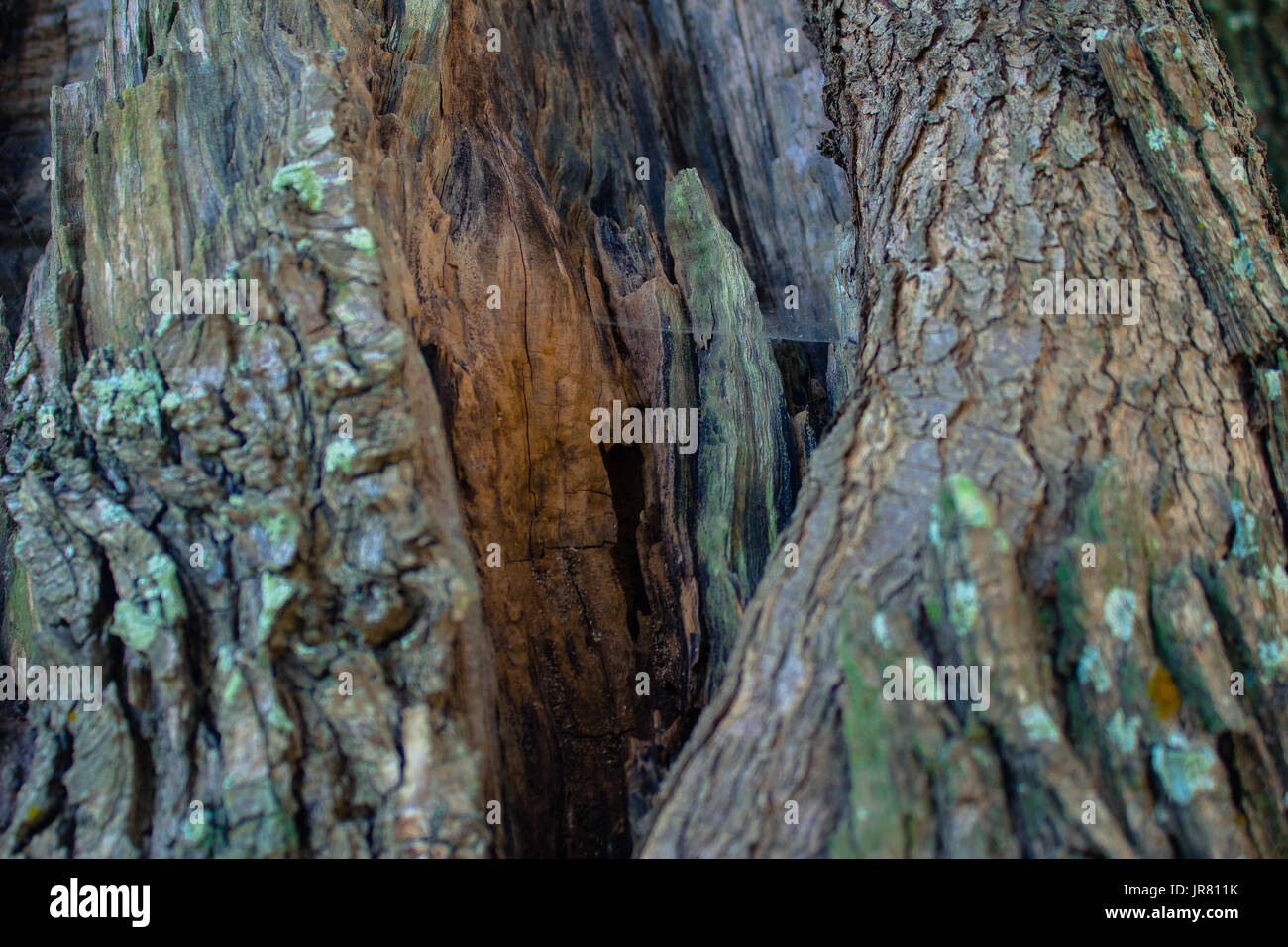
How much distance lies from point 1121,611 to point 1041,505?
0.27m

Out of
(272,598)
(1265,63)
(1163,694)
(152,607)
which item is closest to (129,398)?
(152,607)

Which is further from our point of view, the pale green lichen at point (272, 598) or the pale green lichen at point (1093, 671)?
the pale green lichen at point (272, 598)

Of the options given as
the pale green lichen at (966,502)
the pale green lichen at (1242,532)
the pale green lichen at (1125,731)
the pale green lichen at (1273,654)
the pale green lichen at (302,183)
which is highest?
the pale green lichen at (302,183)

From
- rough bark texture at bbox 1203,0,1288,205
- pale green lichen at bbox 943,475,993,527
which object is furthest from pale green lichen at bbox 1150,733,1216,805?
rough bark texture at bbox 1203,0,1288,205

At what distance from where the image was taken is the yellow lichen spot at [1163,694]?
1.83 meters

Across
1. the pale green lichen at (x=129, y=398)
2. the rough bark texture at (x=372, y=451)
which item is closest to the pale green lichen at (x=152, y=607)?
the rough bark texture at (x=372, y=451)

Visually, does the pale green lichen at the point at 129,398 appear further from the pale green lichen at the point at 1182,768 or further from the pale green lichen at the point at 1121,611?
the pale green lichen at the point at 1182,768

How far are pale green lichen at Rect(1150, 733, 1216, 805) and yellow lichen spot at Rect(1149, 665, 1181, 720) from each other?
0.16 feet

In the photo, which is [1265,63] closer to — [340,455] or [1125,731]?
[1125,731]

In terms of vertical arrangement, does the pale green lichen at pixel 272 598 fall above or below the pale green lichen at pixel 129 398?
below

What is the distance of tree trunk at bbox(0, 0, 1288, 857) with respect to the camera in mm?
1847
